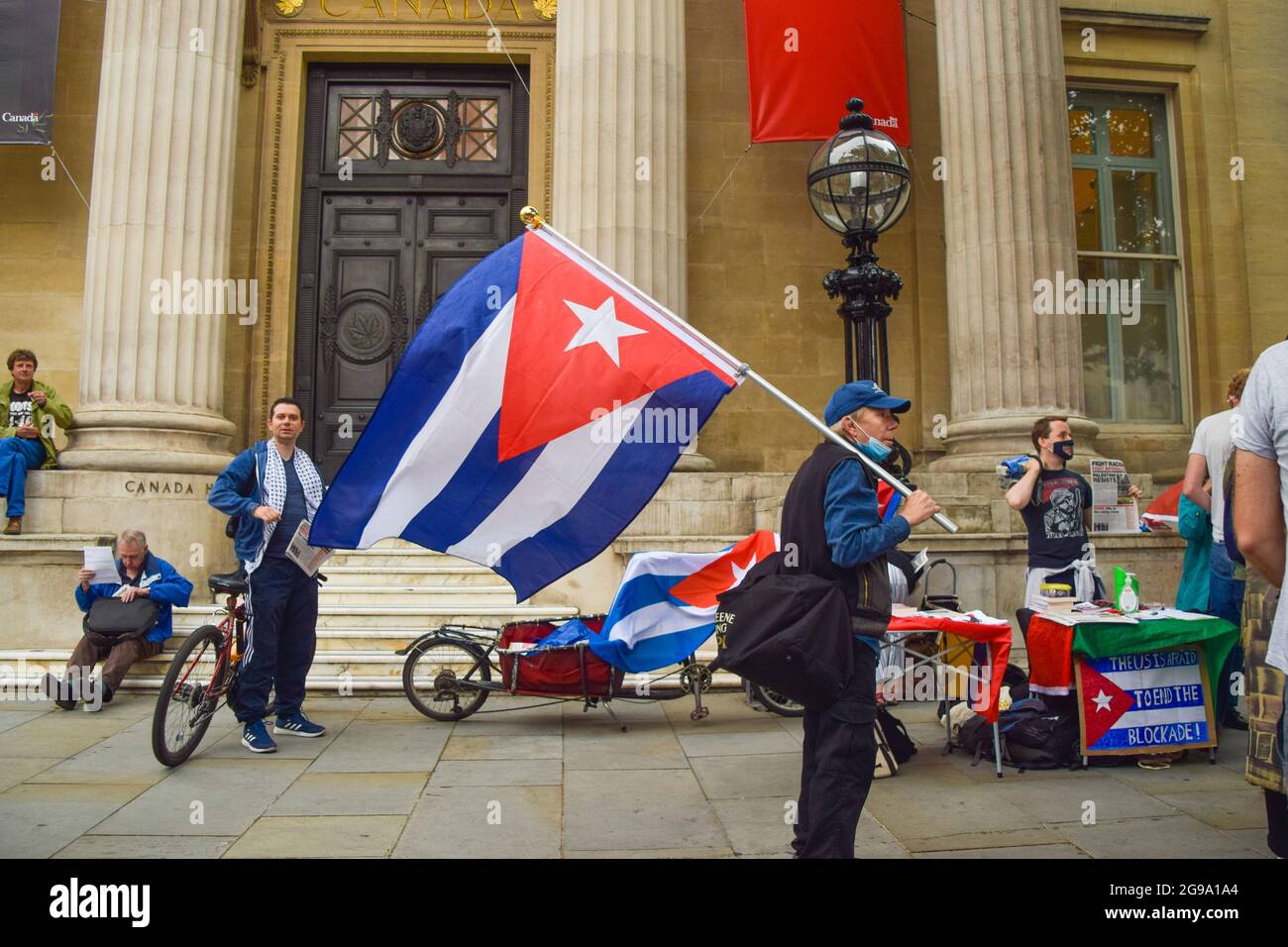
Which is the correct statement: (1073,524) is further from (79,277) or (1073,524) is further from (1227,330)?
(79,277)

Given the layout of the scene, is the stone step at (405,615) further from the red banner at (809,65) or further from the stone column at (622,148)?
the red banner at (809,65)

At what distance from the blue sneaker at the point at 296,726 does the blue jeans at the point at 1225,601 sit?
19.7 ft

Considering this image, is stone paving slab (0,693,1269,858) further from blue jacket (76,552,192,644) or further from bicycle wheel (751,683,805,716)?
blue jacket (76,552,192,644)

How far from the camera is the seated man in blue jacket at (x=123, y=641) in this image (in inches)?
292

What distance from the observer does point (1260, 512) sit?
2.83 metres

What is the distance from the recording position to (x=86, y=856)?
426 centimetres

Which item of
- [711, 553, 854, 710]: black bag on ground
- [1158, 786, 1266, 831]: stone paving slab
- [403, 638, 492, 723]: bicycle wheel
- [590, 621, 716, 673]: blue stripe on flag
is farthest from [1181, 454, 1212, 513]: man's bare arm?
[403, 638, 492, 723]: bicycle wheel

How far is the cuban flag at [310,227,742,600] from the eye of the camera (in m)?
4.59

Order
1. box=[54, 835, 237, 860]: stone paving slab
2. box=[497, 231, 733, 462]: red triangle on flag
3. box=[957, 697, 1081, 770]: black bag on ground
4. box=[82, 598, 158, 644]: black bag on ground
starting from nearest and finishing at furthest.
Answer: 1. box=[54, 835, 237, 860]: stone paving slab
2. box=[497, 231, 733, 462]: red triangle on flag
3. box=[957, 697, 1081, 770]: black bag on ground
4. box=[82, 598, 158, 644]: black bag on ground

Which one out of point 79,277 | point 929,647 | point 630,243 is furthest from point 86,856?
point 79,277

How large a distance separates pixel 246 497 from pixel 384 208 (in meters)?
7.14

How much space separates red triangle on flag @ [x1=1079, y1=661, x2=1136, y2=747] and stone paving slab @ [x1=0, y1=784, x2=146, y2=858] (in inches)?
211

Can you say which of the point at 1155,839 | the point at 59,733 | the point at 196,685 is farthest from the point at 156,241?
the point at 1155,839

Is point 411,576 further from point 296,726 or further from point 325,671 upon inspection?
point 296,726
